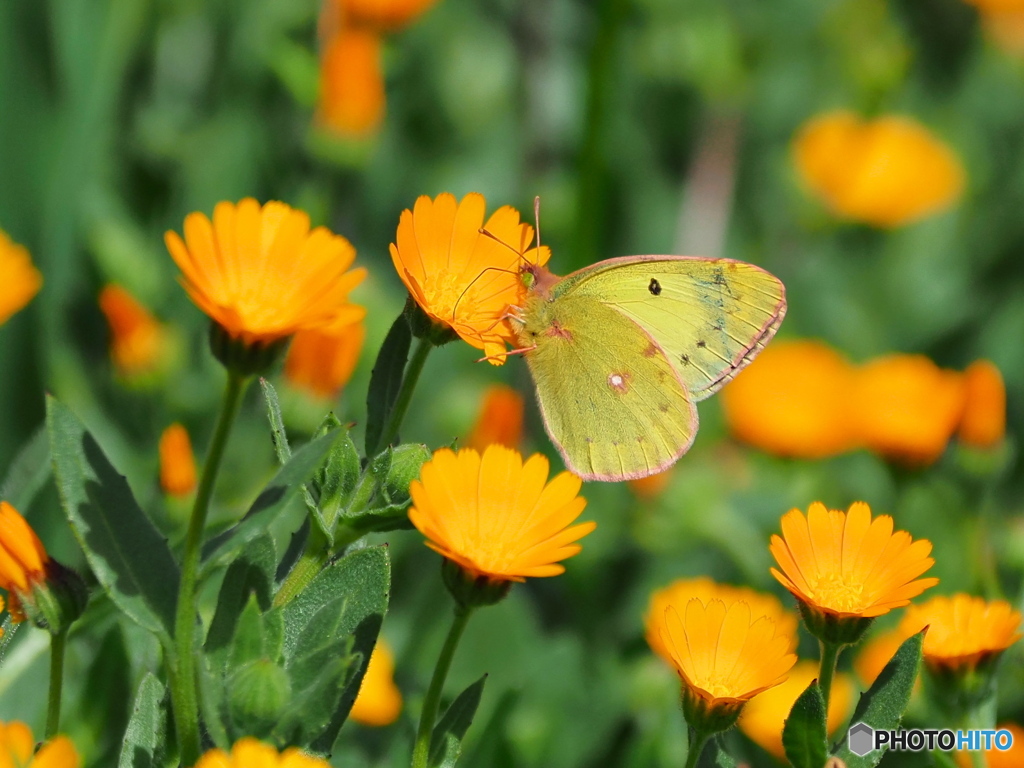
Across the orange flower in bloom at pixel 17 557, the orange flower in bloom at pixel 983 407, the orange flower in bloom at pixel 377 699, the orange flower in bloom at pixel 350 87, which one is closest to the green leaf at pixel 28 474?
the orange flower in bloom at pixel 17 557

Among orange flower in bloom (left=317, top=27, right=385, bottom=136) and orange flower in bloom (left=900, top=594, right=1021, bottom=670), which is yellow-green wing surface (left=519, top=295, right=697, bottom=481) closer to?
orange flower in bloom (left=900, top=594, right=1021, bottom=670)

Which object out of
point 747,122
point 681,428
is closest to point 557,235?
point 747,122

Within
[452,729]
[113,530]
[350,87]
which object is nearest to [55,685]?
[113,530]

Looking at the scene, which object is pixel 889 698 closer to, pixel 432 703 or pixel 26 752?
pixel 432 703

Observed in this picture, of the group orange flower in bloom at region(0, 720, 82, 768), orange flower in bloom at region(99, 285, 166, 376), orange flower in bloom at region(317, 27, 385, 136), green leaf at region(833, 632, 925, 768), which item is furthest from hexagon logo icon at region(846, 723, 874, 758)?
orange flower in bloom at region(317, 27, 385, 136)

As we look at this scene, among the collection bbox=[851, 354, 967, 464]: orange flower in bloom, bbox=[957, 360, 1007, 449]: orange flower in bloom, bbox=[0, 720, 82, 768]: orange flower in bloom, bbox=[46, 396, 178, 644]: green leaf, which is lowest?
bbox=[851, 354, 967, 464]: orange flower in bloom

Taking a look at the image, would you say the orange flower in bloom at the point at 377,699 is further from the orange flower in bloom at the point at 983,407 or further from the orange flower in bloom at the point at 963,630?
the orange flower in bloom at the point at 983,407
